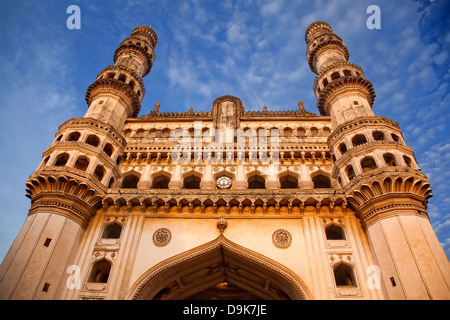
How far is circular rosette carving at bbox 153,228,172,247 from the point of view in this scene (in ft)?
54.1

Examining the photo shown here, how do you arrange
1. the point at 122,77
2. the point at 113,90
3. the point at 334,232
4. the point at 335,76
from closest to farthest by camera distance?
the point at 334,232
the point at 113,90
the point at 335,76
the point at 122,77

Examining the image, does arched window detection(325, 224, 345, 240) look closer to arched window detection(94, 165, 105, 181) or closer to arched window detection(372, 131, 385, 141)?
arched window detection(372, 131, 385, 141)

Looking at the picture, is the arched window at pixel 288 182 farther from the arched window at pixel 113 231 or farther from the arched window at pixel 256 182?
the arched window at pixel 113 231

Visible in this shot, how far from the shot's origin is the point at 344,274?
16375 millimetres

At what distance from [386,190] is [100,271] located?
1382 cm

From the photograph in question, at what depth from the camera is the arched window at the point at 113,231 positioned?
1743cm

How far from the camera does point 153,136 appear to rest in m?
22.7

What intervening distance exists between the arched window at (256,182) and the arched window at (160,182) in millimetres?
4820

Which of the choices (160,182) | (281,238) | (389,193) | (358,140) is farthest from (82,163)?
(389,193)

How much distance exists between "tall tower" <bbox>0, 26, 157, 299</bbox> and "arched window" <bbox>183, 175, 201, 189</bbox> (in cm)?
381

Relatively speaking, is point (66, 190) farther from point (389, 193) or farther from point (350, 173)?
point (389, 193)
